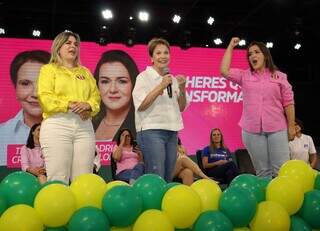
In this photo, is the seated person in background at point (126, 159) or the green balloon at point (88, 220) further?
the seated person in background at point (126, 159)

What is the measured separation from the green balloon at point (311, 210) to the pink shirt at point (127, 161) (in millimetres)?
2842

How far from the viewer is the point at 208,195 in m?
1.83

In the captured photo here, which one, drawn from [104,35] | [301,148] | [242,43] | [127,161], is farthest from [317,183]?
[242,43]

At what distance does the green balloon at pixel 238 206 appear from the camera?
1726 millimetres

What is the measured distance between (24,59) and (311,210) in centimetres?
513

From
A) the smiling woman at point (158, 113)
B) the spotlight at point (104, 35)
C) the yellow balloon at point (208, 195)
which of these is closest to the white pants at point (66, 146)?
the smiling woman at point (158, 113)

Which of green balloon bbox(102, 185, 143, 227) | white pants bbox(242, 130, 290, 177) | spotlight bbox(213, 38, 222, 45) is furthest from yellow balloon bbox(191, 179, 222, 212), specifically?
spotlight bbox(213, 38, 222, 45)

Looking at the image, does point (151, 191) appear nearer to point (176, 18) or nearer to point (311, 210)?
point (311, 210)

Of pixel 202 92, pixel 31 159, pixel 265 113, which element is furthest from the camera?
pixel 202 92

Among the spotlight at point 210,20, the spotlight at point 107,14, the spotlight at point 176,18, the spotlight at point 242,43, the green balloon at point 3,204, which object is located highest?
the spotlight at point 210,20

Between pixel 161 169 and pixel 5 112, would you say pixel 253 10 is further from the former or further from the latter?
pixel 161 169

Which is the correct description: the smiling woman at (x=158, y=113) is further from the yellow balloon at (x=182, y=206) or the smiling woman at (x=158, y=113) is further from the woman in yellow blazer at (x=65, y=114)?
the yellow balloon at (x=182, y=206)

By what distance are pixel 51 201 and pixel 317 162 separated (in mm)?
4893

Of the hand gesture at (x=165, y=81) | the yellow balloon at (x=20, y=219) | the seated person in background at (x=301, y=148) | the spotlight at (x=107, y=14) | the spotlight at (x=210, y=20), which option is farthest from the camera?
the spotlight at (x=210, y=20)
